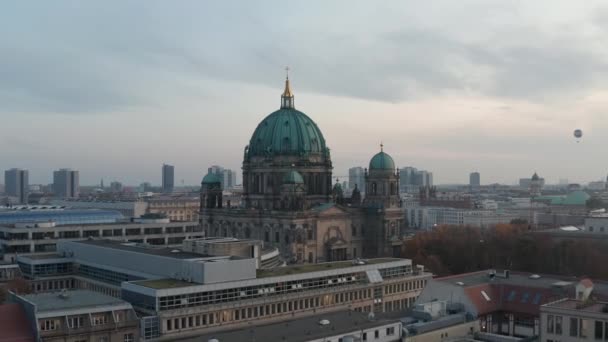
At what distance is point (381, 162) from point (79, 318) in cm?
9160

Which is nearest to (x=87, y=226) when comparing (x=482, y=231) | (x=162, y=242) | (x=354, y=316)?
(x=162, y=242)

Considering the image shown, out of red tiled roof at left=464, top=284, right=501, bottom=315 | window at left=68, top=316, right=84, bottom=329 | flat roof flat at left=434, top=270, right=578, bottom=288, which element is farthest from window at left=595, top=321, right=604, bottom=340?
window at left=68, top=316, right=84, bottom=329

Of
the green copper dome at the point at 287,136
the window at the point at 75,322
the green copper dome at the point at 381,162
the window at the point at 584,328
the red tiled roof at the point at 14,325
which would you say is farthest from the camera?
the green copper dome at the point at 287,136

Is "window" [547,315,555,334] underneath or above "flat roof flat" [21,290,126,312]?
underneath

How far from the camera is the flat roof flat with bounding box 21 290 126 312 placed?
5656 cm

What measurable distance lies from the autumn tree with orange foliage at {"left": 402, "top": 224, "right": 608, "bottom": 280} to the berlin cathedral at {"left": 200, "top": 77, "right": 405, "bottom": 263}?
29.9 ft

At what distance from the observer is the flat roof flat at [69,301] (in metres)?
56.6

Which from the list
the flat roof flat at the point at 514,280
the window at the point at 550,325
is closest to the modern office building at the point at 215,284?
the flat roof flat at the point at 514,280

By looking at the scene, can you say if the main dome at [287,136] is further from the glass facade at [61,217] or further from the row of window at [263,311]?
the row of window at [263,311]

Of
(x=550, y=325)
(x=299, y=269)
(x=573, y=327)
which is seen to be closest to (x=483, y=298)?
(x=550, y=325)

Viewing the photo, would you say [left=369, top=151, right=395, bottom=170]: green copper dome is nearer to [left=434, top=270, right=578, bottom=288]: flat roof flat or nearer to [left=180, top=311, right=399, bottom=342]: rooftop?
[left=434, top=270, right=578, bottom=288]: flat roof flat

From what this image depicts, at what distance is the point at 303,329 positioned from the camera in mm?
55500

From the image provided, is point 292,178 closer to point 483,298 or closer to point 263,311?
point 263,311

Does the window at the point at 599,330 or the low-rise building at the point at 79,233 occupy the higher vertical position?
the low-rise building at the point at 79,233
